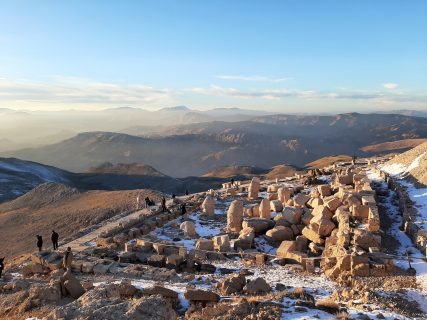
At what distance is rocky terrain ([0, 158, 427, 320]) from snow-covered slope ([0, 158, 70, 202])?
32290 millimetres

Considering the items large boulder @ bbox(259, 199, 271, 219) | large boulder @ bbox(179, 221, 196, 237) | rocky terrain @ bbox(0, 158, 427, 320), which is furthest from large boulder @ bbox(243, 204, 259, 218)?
large boulder @ bbox(179, 221, 196, 237)

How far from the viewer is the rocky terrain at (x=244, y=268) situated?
953 cm

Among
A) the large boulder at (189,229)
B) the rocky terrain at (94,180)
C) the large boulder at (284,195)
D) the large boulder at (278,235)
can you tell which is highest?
the large boulder at (284,195)

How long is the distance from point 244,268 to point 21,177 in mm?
54131

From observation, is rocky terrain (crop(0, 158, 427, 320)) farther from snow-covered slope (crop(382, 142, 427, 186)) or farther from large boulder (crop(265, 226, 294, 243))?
snow-covered slope (crop(382, 142, 427, 186))

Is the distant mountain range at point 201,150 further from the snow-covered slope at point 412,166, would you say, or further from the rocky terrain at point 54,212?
the snow-covered slope at point 412,166

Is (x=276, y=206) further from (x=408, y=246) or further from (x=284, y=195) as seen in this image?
(x=408, y=246)

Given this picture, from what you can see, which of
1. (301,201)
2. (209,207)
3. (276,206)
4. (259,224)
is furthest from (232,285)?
(209,207)

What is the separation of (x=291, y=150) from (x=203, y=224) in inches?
4266

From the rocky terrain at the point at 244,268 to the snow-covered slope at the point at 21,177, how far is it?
3229 cm

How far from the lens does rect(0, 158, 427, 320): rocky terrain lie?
31.3 feet

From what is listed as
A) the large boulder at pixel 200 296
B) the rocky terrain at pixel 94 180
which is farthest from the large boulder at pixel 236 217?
the rocky terrain at pixel 94 180

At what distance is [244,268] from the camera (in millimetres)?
15523

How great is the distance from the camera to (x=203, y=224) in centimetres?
2341
